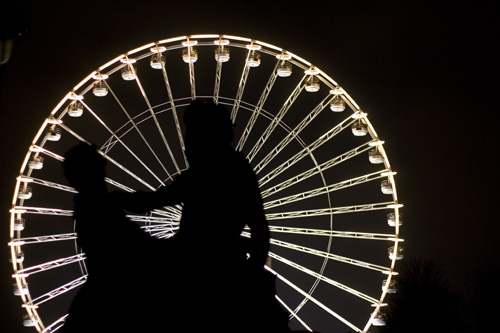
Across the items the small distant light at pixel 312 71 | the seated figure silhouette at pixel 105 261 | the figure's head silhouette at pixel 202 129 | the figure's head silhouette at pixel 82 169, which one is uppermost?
the small distant light at pixel 312 71

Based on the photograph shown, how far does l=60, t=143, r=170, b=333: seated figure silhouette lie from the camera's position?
2.26m

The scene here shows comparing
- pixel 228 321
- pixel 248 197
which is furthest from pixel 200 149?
pixel 228 321

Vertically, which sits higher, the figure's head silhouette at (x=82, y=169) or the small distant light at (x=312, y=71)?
the small distant light at (x=312, y=71)

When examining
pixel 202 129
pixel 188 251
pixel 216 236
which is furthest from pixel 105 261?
pixel 202 129

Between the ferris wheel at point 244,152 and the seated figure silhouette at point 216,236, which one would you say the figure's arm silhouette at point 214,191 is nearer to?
the seated figure silhouette at point 216,236

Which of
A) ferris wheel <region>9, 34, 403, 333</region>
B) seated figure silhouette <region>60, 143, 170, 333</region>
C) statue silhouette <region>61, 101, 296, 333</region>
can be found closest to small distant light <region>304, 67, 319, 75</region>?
ferris wheel <region>9, 34, 403, 333</region>

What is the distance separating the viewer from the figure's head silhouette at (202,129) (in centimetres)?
273

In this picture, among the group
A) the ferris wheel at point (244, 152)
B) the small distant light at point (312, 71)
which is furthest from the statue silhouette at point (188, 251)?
the ferris wheel at point (244, 152)

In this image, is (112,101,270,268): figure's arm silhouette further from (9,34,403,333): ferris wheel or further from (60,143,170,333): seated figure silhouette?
(9,34,403,333): ferris wheel

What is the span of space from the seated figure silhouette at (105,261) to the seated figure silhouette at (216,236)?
0.34 ft

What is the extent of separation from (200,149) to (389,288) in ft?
17.6

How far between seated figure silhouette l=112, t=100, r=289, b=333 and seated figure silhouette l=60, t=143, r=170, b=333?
0.10 metres

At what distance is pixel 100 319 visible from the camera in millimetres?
2242

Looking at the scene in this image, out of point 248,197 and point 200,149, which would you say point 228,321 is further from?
point 200,149
